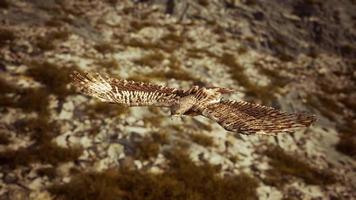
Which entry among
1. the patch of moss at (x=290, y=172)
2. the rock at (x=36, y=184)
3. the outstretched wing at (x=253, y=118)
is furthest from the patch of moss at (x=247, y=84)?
the outstretched wing at (x=253, y=118)

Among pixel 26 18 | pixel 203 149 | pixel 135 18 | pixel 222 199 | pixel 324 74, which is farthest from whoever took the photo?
pixel 135 18

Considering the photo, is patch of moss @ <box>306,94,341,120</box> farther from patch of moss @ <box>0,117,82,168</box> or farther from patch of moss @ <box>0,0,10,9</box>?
patch of moss @ <box>0,0,10,9</box>

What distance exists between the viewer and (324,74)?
14.6m

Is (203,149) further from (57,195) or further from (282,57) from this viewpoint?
(282,57)

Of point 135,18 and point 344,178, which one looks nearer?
point 344,178

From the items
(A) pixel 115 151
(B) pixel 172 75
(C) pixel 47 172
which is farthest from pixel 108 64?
(C) pixel 47 172

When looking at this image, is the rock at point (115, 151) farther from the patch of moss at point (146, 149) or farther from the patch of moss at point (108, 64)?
the patch of moss at point (108, 64)

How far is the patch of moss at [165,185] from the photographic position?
7.79 metres

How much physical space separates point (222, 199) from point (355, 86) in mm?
8723

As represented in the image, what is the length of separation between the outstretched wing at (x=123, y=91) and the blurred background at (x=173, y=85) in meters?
3.68

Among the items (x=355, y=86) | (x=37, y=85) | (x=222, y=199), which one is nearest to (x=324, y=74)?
(x=355, y=86)

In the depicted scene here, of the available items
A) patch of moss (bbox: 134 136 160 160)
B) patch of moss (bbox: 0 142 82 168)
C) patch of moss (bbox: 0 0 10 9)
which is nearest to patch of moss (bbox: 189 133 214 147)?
patch of moss (bbox: 134 136 160 160)

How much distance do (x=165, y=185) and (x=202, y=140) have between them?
195cm

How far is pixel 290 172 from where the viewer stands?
369 inches
